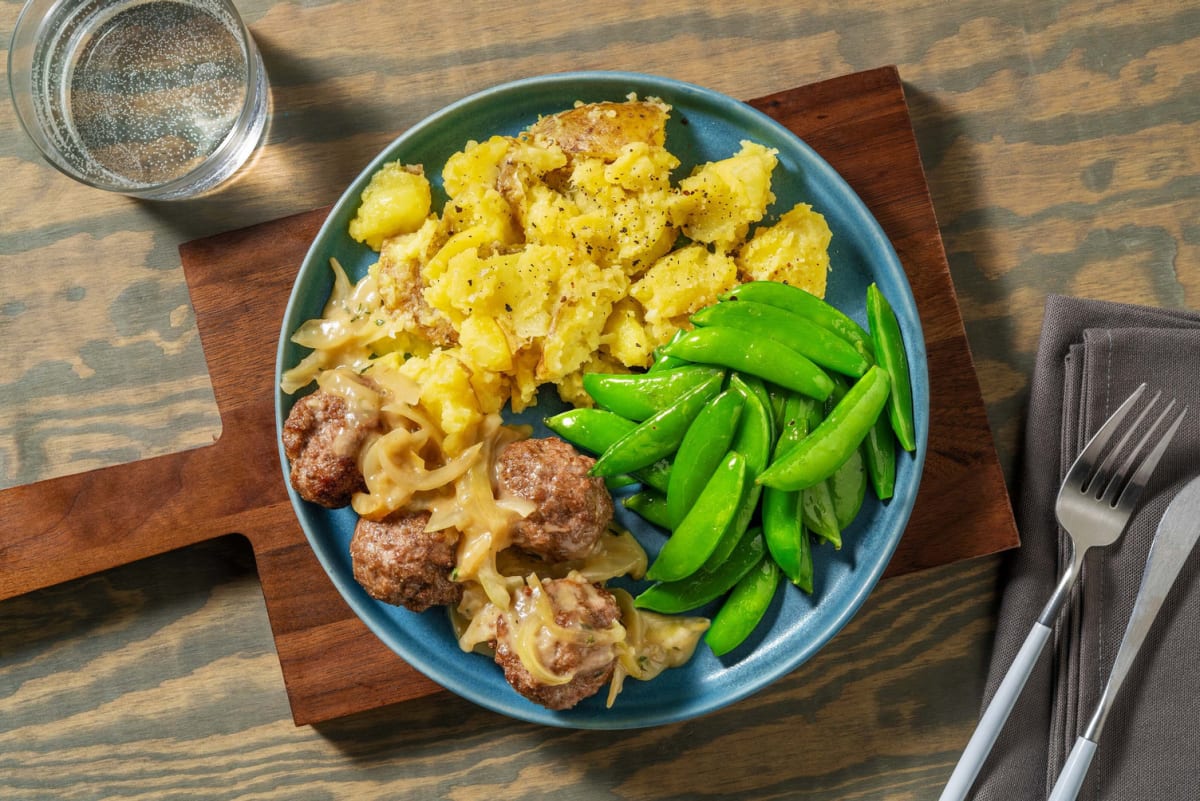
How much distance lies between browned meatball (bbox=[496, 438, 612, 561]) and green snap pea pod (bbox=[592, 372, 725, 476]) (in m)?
0.07

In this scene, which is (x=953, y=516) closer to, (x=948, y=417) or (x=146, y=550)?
(x=948, y=417)

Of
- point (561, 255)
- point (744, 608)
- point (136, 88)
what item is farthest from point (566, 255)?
point (136, 88)

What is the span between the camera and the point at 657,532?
10.3ft

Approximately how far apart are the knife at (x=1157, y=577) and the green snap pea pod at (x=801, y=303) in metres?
1.22

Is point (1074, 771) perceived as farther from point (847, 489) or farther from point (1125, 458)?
point (847, 489)

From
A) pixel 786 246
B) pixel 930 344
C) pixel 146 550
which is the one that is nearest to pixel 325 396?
pixel 146 550

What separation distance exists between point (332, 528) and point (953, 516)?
2193 mm

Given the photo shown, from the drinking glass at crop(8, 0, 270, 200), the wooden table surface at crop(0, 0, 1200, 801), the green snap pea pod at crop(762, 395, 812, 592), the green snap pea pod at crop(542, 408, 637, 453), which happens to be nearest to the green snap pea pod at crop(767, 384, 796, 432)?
the green snap pea pod at crop(762, 395, 812, 592)

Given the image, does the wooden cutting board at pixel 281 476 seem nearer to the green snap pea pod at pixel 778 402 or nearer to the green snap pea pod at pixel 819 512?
the green snap pea pod at pixel 819 512

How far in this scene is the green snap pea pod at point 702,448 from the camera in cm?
288

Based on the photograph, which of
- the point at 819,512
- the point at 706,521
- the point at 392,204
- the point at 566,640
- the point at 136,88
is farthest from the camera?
the point at 136,88

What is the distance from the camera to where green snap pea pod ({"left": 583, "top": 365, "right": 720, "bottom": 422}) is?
2930 millimetres

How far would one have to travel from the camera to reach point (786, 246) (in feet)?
10.00

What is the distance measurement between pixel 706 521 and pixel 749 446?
11.0 inches
